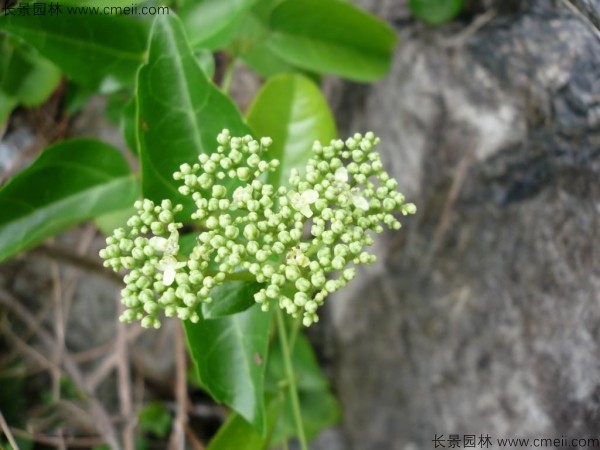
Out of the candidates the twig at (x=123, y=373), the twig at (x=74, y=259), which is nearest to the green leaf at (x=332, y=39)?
the twig at (x=74, y=259)

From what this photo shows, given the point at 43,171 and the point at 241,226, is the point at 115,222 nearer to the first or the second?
the point at 43,171

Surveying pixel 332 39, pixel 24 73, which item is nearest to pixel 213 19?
pixel 332 39

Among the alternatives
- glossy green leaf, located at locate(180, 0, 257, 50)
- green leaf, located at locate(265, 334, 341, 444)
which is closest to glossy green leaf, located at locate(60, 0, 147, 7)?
glossy green leaf, located at locate(180, 0, 257, 50)

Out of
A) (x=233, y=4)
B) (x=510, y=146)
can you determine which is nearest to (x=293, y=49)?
(x=233, y=4)

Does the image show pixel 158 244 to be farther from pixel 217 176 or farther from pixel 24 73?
pixel 24 73

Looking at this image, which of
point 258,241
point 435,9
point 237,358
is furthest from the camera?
point 435,9

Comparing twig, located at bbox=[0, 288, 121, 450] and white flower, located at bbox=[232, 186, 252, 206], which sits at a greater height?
white flower, located at bbox=[232, 186, 252, 206]

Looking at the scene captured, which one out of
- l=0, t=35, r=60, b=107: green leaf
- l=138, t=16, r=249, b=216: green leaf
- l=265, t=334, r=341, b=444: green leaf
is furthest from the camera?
l=265, t=334, r=341, b=444: green leaf

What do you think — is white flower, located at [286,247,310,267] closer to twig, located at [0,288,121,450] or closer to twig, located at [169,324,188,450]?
twig, located at [169,324,188,450]
